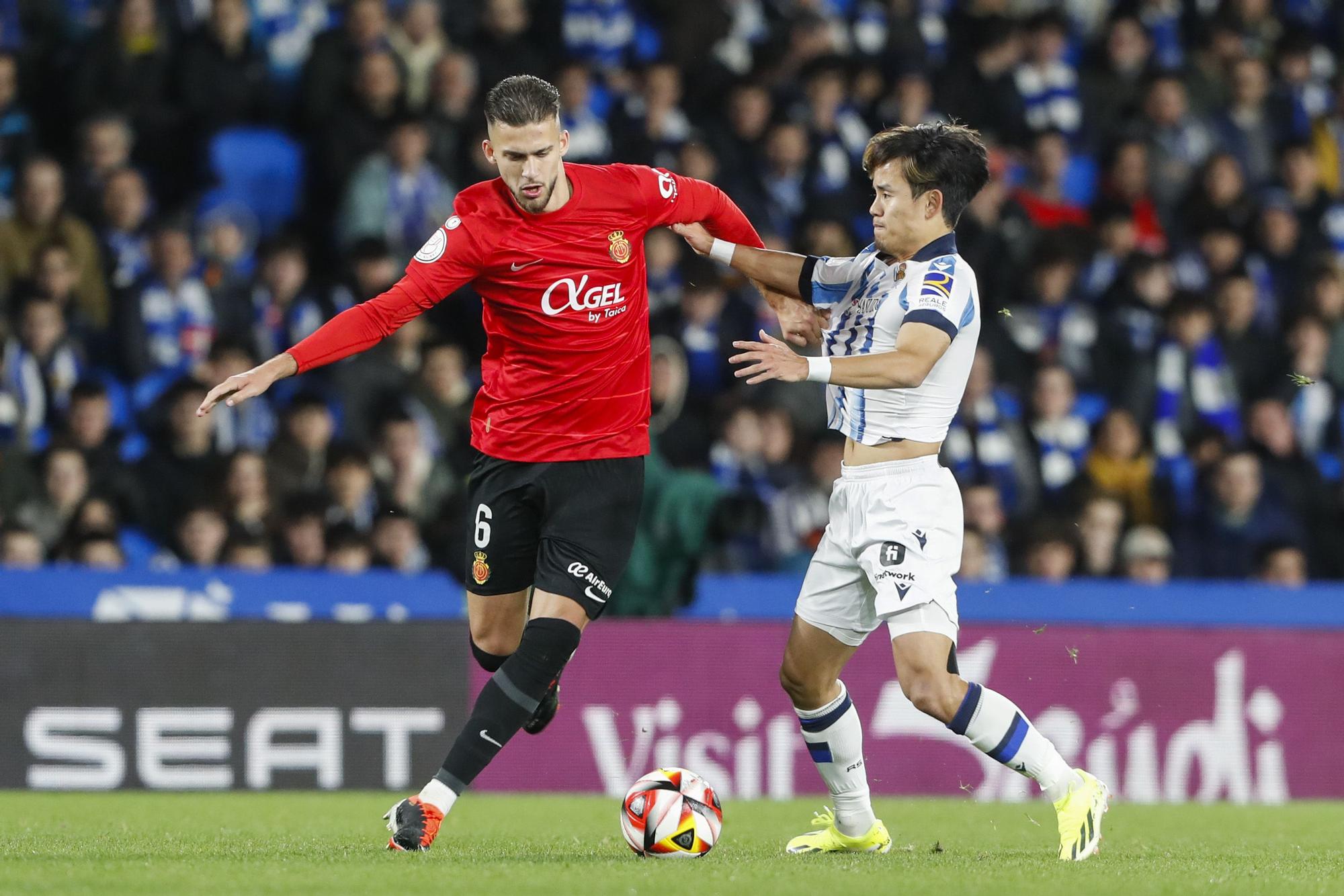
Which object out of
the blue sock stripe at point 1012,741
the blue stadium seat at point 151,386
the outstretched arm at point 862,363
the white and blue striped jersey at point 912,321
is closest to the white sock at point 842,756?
the blue sock stripe at point 1012,741

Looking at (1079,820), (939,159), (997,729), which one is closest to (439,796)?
(997,729)

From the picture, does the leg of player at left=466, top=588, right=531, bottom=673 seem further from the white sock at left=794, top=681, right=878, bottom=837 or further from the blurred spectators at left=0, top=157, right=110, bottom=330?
the blurred spectators at left=0, top=157, right=110, bottom=330

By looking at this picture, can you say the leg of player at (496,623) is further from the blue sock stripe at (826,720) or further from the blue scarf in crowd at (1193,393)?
the blue scarf in crowd at (1193,393)

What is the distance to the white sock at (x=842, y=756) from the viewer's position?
6.80m

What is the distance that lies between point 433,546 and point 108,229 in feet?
9.83

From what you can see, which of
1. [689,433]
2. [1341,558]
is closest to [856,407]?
[689,433]

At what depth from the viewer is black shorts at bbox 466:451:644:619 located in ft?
21.9

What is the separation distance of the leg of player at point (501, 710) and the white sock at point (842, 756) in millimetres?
902

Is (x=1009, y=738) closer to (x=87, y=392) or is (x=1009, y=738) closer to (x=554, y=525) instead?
(x=554, y=525)

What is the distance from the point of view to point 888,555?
253 inches

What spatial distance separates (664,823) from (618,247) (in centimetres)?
198

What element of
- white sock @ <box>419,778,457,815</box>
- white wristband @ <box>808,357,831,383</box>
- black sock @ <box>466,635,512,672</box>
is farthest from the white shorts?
white sock @ <box>419,778,457,815</box>

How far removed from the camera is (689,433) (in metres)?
11.4

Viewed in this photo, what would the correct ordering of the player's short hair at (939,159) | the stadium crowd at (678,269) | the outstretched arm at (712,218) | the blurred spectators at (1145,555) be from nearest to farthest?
1. the player's short hair at (939,159)
2. the outstretched arm at (712,218)
3. the stadium crowd at (678,269)
4. the blurred spectators at (1145,555)
